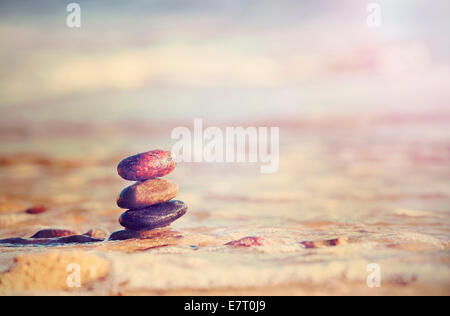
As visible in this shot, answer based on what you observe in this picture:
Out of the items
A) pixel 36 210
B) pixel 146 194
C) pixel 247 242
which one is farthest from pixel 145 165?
pixel 36 210

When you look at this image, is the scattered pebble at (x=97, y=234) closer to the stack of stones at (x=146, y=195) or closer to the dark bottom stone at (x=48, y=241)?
the dark bottom stone at (x=48, y=241)

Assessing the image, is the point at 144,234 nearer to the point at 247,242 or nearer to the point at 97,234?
the point at 97,234

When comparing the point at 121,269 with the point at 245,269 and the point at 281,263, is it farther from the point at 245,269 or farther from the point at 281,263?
the point at 281,263

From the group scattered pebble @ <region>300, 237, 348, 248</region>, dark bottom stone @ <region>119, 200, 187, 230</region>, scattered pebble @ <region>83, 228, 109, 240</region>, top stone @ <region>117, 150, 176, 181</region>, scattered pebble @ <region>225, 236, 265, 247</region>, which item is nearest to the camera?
scattered pebble @ <region>300, 237, 348, 248</region>

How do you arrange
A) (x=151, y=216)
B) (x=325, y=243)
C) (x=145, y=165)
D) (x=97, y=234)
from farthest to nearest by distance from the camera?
1. (x=97, y=234)
2. (x=151, y=216)
3. (x=145, y=165)
4. (x=325, y=243)

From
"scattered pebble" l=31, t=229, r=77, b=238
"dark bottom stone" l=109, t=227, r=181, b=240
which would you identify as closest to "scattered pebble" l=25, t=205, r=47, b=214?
"scattered pebble" l=31, t=229, r=77, b=238

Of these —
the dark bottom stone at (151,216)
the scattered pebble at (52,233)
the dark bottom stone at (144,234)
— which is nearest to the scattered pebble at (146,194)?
the dark bottom stone at (151,216)

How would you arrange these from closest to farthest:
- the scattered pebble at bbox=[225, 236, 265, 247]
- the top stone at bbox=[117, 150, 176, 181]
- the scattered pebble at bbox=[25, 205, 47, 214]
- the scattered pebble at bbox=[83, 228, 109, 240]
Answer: the scattered pebble at bbox=[225, 236, 265, 247] → the top stone at bbox=[117, 150, 176, 181] → the scattered pebble at bbox=[83, 228, 109, 240] → the scattered pebble at bbox=[25, 205, 47, 214]

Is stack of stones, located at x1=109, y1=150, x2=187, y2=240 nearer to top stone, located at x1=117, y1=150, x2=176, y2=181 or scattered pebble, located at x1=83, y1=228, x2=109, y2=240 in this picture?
top stone, located at x1=117, y1=150, x2=176, y2=181

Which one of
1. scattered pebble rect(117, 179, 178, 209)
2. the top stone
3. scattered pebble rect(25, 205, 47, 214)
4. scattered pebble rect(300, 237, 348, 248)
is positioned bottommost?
scattered pebble rect(25, 205, 47, 214)
